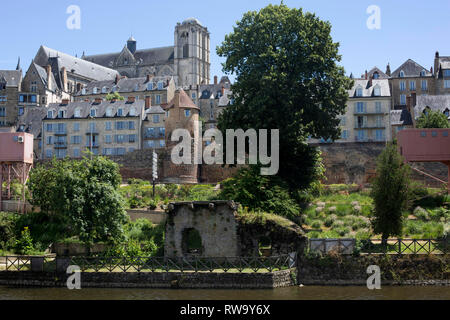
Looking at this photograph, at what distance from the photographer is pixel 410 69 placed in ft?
262

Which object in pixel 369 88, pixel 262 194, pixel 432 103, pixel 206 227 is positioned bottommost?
pixel 206 227

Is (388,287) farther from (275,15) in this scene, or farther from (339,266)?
(275,15)

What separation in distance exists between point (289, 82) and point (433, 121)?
847 inches

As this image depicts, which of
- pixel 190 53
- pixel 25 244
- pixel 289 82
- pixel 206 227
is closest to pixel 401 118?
pixel 289 82

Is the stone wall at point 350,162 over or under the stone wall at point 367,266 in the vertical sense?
over

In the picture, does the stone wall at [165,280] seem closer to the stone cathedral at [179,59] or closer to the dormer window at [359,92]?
the dormer window at [359,92]

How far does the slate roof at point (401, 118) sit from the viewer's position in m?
64.4

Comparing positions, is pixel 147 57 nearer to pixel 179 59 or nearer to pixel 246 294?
pixel 179 59

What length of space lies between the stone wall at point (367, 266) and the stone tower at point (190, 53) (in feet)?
312

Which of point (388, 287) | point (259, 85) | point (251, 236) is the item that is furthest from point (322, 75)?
point (388, 287)

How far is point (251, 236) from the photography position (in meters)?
30.2

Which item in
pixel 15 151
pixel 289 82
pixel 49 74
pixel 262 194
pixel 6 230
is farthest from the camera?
pixel 49 74

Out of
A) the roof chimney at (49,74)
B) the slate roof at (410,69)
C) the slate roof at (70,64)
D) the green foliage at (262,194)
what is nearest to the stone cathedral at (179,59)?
the slate roof at (70,64)
